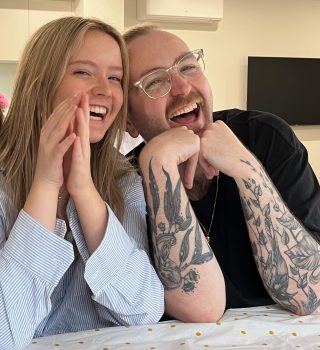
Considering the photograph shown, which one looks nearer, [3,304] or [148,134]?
[3,304]

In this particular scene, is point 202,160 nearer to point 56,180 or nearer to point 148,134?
point 148,134

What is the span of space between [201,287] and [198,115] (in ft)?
1.78

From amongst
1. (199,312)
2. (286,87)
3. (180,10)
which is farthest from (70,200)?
(286,87)

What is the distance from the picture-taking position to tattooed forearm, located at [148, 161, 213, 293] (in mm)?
1187

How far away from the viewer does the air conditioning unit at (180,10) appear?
4.83 meters

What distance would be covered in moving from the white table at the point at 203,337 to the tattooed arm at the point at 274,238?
0.10 meters

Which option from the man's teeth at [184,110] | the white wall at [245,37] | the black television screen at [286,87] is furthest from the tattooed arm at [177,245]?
the black television screen at [286,87]

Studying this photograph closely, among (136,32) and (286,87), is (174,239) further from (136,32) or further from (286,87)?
(286,87)

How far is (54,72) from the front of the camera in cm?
123

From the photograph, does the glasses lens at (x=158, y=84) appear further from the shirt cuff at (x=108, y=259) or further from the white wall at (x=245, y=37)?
the white wall at (x=245, y=37)

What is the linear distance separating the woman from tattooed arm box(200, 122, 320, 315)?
0.82 feet

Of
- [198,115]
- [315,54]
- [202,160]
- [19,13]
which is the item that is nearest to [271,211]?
[202,160]

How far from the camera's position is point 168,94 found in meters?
1.50

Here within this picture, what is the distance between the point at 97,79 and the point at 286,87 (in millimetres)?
4605
